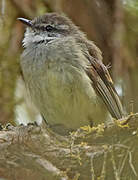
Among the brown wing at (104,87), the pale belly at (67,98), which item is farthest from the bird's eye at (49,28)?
the pale belly at (67,98)

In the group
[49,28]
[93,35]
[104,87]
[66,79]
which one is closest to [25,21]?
[49,28]

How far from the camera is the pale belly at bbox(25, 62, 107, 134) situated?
5.79 metres

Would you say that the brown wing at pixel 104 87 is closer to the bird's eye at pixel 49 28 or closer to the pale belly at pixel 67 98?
the pale belly at pixel 67 98

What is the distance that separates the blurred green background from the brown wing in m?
0.34

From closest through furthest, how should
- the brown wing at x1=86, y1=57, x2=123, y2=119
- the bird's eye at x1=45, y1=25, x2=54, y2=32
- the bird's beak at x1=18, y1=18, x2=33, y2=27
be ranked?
the brown wing at x1=86, y1=57, x2=123, y2=119
the bird's beak at x1=18, y1=18, x2=33, y2=27
the bird's eye at x1=45, y1=25, x2=54, y2=32

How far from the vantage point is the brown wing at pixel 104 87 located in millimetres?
6188

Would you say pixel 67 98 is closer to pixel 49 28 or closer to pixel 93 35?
pixel 49 28

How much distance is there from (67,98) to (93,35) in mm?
1744

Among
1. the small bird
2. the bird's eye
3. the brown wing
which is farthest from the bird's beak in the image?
the brown wing

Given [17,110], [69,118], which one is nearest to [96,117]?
[69,118]

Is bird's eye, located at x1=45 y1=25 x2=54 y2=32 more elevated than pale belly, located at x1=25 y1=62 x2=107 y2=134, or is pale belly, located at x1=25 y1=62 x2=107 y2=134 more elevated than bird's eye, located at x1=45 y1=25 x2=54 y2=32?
bird's eye, located at x1=45 y1=25 x2=54 y2=32

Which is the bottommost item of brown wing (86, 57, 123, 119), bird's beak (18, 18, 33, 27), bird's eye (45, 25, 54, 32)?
brown wing (86, 57, 123, 119)

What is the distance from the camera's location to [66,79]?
19.0 feet

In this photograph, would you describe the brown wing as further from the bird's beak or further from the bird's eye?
the bird's beak
